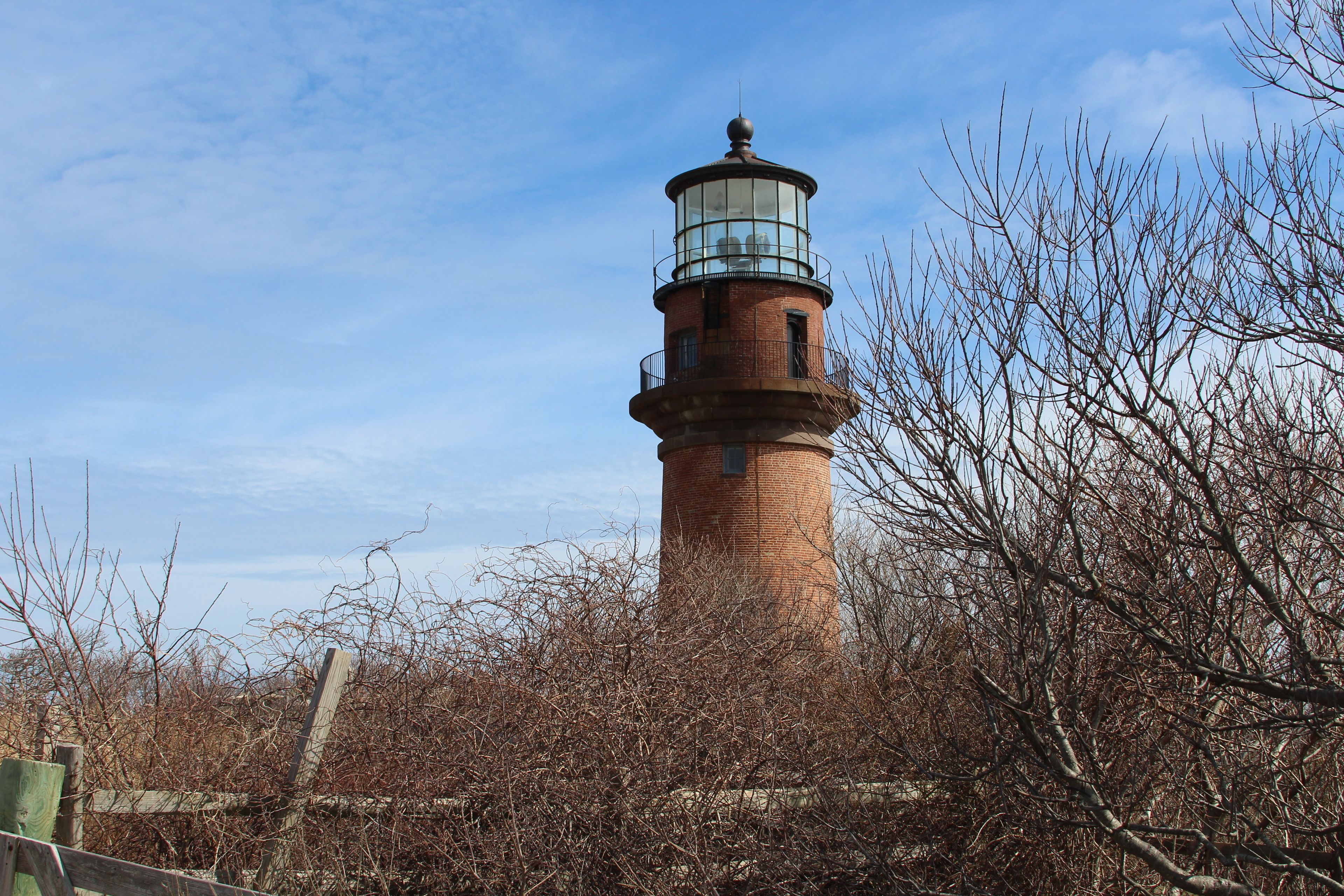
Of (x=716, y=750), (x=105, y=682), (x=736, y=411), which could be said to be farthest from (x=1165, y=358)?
(x=736, y=411)

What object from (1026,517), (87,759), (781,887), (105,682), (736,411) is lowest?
(781,887)

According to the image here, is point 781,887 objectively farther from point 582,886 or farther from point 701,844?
point 582,886

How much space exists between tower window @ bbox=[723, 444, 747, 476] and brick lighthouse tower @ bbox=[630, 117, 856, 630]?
2 centimetres

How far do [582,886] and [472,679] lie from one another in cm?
167

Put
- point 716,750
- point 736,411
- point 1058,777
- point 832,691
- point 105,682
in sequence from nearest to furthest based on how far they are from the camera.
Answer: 1. point 1058,777
2. point 716,750
3. point 105,682
4. point 832,691
5. point 736,411

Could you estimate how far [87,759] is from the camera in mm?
6191

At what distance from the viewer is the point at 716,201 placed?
19031 mm

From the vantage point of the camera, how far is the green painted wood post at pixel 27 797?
477cm

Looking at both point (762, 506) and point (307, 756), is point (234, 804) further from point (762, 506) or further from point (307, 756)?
point (762, 506)

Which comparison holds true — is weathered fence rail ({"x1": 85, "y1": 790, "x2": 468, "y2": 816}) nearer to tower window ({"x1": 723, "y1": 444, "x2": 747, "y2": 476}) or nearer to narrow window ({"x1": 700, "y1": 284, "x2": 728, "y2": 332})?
tower window ({"x1": 723, "y1": 444, "x2": 747, "y2": 476})

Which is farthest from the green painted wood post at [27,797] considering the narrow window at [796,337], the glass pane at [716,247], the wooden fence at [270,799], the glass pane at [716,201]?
the glass pane at [716,201]

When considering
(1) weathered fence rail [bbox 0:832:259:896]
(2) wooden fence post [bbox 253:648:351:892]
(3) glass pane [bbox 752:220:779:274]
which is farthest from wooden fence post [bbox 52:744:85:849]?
(3) glass pane [bbox 752:220:779:274]

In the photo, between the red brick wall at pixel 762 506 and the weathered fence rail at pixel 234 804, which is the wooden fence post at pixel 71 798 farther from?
the red brick wall at pixel 762 506

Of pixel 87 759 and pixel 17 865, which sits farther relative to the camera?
pixel 87 759
